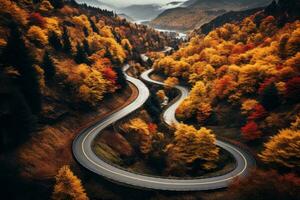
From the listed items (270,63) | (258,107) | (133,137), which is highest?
(270,63)

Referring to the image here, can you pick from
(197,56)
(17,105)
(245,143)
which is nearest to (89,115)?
(17,105)

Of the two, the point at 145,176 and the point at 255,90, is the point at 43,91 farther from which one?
the point at 255,90

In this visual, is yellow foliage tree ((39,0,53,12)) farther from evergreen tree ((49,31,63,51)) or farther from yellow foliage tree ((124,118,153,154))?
yellow foliage tree ((124,118,153,154))

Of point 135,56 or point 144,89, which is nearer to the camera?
point 144,89

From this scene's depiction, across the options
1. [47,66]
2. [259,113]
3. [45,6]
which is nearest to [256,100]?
[259,113]

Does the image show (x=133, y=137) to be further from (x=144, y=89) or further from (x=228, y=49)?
(x=228, y=49)

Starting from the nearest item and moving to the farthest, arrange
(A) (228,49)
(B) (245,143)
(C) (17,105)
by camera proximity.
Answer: (C) (17,105), (B) (245,143), (A) (228,49)

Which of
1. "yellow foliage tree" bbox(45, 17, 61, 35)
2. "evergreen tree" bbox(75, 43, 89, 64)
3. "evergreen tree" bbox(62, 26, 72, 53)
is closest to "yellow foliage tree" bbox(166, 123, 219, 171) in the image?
"evergreen tree" bbox(75, 43, 89, 64)
